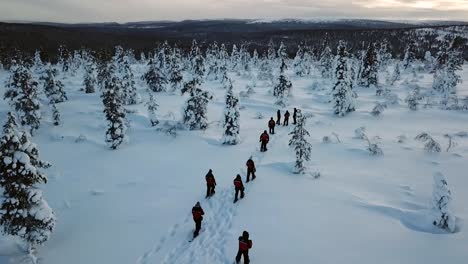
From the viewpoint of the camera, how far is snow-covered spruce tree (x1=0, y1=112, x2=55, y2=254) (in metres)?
11.6

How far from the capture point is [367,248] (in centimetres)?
1130

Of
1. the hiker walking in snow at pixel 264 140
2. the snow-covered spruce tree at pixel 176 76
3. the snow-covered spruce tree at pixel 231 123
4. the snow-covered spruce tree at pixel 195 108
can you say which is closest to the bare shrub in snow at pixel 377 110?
the snow-covered spruce tree at pixel 231 123

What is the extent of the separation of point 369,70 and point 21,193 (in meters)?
43.4

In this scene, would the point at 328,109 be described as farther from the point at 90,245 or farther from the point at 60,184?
the point at 90,245

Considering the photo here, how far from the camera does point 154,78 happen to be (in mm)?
44031

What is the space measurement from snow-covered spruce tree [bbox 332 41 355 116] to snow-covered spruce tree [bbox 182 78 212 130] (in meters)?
12.0

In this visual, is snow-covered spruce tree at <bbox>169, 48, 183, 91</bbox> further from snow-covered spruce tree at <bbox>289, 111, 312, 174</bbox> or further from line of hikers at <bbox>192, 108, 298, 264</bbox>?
snow-covered spruce tree at <bbox>289, 111, 312, 174</bbox>

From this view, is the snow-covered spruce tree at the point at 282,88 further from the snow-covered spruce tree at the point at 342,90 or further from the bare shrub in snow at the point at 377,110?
the bare shrub in snow at the point at 377,110

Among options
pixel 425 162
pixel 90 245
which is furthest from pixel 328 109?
pixel 90 245

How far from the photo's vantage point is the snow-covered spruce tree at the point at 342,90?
31500 millimetres

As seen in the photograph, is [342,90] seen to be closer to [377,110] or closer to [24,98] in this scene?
[377,110]

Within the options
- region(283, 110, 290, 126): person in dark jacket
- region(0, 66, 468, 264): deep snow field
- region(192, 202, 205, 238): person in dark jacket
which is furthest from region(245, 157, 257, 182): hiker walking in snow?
region(283, 110, 290, 126): person in dark jacket

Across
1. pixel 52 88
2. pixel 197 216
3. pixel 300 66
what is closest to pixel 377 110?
pixel 197 216

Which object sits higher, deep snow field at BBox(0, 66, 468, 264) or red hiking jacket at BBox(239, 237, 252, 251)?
red hiking jacket at BBox(239, 237, 252, 251)
